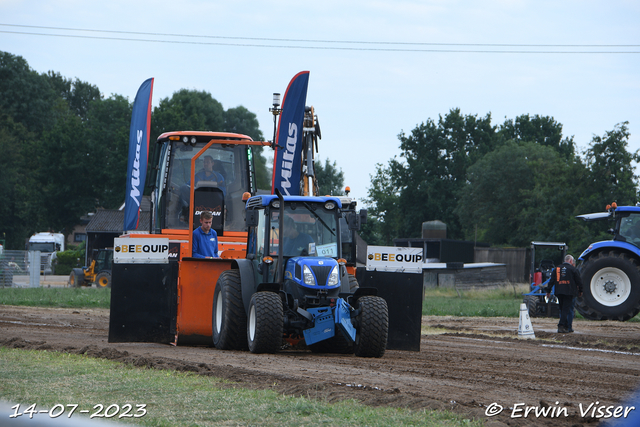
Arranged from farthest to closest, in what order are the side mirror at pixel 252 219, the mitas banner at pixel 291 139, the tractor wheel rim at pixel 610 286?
the tractor wheel rim at pixel 610 286
the mitas banner at pixel 291 139
the side mirror at pixel 252 219

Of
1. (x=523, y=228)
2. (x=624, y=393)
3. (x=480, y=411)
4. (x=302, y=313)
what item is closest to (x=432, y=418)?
(x=480, y=411)

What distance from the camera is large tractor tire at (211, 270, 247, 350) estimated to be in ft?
34.3

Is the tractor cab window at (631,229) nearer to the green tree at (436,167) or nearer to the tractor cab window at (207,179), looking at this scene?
the tractor cab window at (207,179)

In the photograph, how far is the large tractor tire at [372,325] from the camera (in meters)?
9.56

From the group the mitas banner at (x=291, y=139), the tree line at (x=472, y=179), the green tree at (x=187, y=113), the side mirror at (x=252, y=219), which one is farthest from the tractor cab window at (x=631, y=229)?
the green tree at (x=187, y=113)

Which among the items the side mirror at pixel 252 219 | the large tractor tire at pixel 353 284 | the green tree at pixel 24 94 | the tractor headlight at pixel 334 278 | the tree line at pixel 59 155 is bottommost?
the large tractor tire at pixel 353 284

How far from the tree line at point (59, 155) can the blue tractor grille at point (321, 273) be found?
53.2 metres

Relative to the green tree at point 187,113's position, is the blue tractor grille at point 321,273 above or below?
below

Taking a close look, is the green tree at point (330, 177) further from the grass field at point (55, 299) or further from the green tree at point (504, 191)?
the grass field at point (55, 299)

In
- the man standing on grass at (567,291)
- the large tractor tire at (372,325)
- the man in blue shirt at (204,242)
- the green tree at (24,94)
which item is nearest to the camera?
the large tractor tire at (372,325)

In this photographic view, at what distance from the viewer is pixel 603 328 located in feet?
61.2

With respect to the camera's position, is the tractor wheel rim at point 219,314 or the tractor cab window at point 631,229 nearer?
the tractor wheel rim at point 219,314
